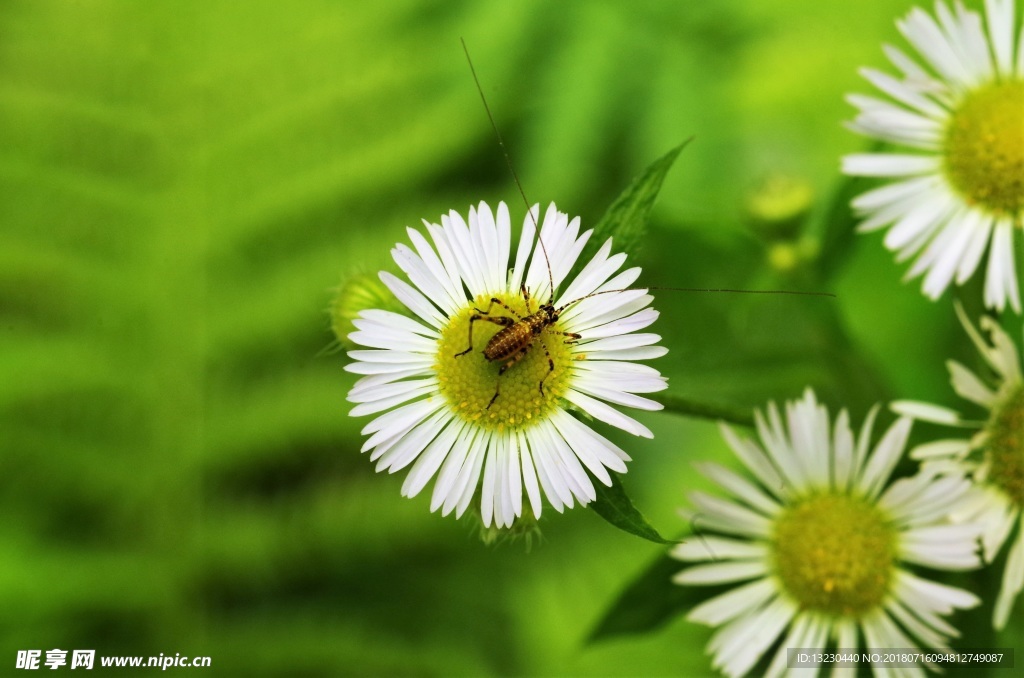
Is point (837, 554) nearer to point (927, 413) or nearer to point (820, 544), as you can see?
point (820, 544)

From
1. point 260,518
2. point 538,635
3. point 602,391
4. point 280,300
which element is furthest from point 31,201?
point 602,391

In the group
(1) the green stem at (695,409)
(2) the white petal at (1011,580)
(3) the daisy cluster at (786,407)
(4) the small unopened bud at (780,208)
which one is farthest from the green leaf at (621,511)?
(4) the small unopened bud at (780,208)

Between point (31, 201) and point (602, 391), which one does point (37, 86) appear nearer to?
point (31, 201)

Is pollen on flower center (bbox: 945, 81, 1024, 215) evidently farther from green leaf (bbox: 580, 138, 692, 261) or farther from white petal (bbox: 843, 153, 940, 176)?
green leaf (bbox: 580, 138, 692, 261)

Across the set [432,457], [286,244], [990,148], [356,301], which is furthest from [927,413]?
[286,244]

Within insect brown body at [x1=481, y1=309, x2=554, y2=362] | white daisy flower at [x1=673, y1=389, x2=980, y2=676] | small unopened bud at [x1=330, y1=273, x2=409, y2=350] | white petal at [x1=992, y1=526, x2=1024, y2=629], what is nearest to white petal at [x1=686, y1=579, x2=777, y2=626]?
white daisy flower at [x1=673, y1=389, x2=980, y2=676]

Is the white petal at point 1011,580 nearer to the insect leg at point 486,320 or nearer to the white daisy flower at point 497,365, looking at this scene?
the white daisy flower at point 497,365
